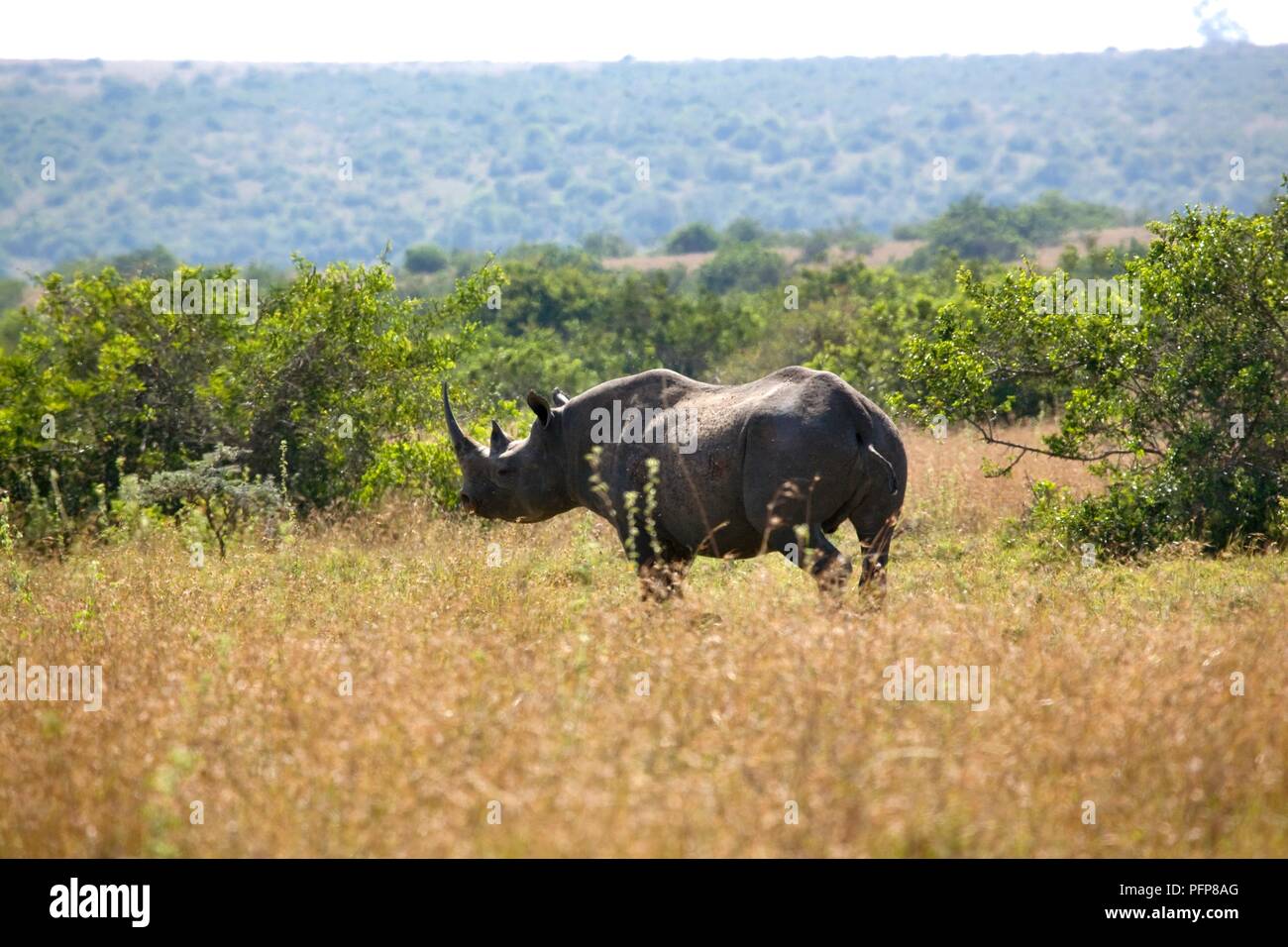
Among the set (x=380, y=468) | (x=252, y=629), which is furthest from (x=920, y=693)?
(x=380, y=468)

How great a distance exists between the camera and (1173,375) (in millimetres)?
11547

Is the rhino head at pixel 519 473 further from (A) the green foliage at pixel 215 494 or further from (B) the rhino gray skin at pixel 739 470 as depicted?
(A) the green foliage at pixel 215 494

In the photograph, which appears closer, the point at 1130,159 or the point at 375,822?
the point at 375,822

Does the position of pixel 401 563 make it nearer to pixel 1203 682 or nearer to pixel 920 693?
pixel 920 693

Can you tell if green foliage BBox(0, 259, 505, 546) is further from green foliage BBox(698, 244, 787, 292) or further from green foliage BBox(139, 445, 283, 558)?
green foliage BBox(698, 244, 787, 292)

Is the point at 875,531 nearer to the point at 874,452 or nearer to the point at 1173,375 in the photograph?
the point at 874,452

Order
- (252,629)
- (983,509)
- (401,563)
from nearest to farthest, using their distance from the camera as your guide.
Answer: (252,629) → (401,563) → (983,509)

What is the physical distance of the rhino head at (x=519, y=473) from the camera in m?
10.2

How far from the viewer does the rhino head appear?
10.2 meters

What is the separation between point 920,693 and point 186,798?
309 cm

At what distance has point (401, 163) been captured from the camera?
195 meters

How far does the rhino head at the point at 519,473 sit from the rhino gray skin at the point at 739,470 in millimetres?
14

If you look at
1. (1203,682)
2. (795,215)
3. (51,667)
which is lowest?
(51,667)

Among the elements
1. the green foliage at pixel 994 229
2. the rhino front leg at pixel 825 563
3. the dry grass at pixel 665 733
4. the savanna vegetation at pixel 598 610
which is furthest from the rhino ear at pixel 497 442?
the green foliage at pixel 994 229
